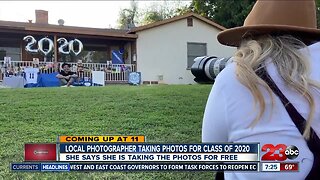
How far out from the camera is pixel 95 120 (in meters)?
5.41

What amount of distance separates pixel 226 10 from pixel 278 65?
23991 mm

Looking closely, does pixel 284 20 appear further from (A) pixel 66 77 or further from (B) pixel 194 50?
(B) pixel 194 50

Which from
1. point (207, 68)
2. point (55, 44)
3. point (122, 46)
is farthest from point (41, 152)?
point (122, 46)

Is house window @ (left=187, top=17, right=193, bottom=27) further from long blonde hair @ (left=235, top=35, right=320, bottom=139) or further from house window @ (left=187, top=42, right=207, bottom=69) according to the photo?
long blonde hair @ (left=235, top=35, right=320, bottom=139)

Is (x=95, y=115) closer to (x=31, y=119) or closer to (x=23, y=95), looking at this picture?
(x=31, y=119)

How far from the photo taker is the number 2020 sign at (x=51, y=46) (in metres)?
17.2

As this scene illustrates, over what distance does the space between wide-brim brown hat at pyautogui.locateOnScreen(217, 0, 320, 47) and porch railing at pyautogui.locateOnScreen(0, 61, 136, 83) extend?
15.2m

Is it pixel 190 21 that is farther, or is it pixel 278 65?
pixel 190 21

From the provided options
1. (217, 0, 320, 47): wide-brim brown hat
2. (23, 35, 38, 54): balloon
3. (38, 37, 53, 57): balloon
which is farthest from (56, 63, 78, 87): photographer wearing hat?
(217, 0, 320, 47): wide-brim brown hat

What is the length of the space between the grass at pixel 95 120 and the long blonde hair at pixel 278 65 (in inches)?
83.5

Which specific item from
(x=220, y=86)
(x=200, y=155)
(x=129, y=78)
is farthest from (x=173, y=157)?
(x=129, y=78)

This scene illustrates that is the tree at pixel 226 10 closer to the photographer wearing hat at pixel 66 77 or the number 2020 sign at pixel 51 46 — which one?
the number 2020 sign at pixel 51 46

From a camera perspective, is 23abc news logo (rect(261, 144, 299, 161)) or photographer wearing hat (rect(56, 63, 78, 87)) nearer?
23abc news logo (rect(261, 144, 299, 161))

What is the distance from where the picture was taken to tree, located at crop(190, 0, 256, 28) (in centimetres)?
2320
